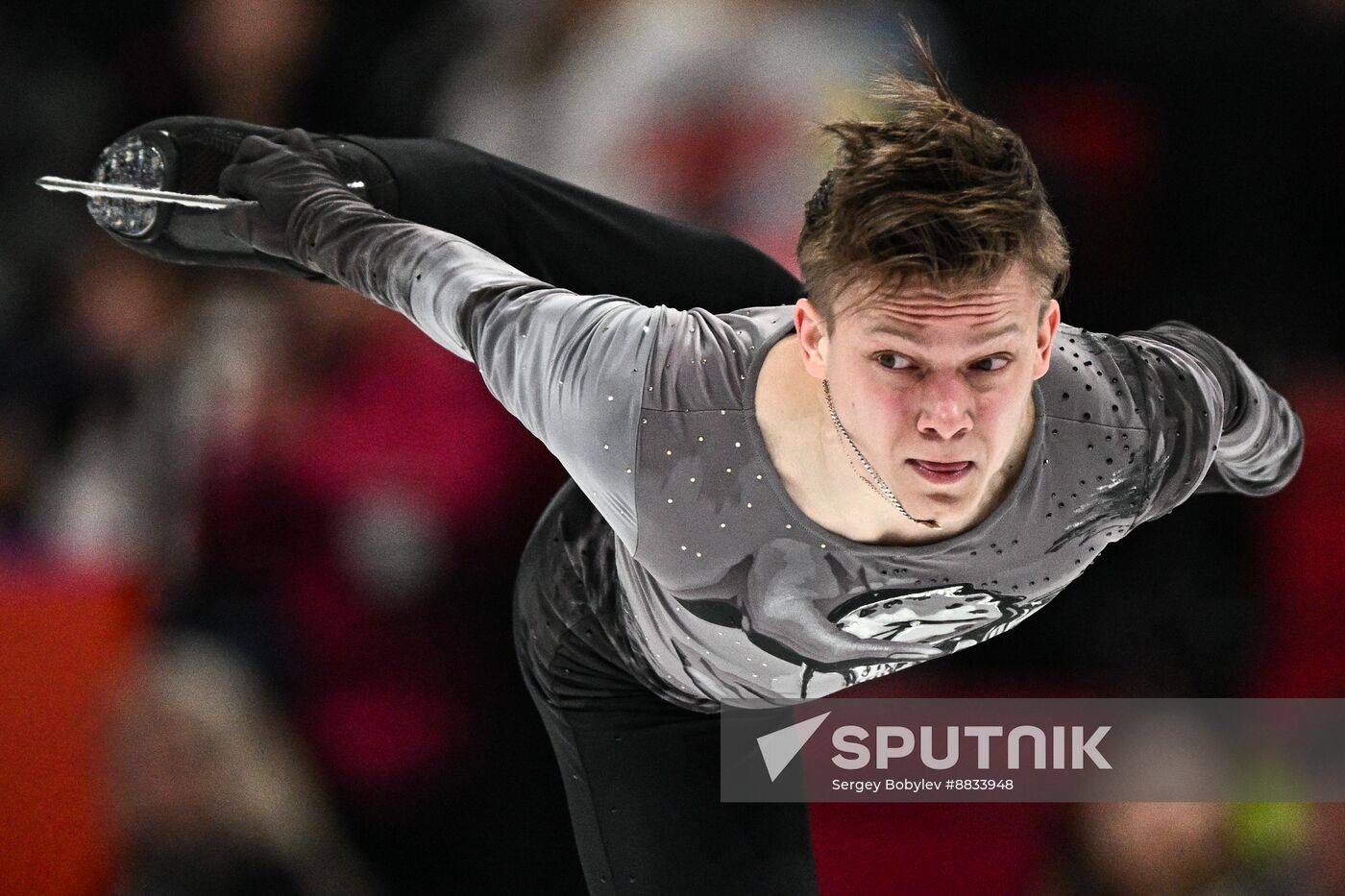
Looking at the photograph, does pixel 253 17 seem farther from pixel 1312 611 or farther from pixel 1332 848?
pixel 1332 848

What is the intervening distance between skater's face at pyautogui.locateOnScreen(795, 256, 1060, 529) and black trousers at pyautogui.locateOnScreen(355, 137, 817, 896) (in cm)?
57

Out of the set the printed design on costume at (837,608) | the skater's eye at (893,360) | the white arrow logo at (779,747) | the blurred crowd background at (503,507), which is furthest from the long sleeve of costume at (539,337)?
the blurred crowd background at (503,507)

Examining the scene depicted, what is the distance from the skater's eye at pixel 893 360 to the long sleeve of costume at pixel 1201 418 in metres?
0.33

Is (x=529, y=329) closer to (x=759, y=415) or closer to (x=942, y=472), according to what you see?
(x=759, y=415)

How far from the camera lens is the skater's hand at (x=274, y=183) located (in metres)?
1.62

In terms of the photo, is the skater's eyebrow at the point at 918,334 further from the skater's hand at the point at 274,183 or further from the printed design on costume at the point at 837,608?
the skater's hand at the point at 274,183

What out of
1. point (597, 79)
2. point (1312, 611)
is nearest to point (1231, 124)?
point (1312, 611)

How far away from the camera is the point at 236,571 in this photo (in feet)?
7.46

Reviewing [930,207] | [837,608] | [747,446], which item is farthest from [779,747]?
[930,207]

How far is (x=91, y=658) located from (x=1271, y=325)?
2.02 m

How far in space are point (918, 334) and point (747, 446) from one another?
23 cm

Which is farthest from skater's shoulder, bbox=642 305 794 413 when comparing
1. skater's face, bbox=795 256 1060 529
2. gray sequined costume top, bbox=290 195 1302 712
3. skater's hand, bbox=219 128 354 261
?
skater's hand, bbox=219 128 354 261

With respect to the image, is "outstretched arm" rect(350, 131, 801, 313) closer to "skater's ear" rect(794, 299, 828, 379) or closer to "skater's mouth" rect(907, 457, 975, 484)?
"skater's ear" rect(794, 299, 828, 379)

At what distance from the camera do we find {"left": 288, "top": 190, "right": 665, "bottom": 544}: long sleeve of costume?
132 cm
